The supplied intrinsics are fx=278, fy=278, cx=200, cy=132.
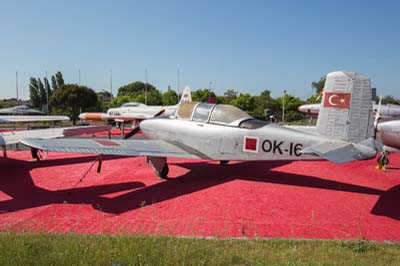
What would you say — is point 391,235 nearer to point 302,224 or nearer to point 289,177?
point 302,224

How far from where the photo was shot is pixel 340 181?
34.5 feet

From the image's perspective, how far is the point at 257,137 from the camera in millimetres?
9219

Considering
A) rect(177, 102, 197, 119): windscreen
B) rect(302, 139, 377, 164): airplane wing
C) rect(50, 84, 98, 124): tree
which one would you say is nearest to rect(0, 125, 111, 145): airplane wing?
rect(177, 102, 197, 119): windscreen

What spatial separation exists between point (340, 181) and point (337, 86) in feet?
13.2

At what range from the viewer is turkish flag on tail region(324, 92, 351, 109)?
8297 mm

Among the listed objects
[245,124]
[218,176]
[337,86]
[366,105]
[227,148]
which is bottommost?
[218,176]

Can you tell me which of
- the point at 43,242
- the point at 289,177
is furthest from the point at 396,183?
the point at 43,242

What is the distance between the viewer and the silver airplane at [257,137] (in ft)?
25.9

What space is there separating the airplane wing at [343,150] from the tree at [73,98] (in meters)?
53.4

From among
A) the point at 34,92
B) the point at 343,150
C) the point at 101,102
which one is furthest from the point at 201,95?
the point at 343,150

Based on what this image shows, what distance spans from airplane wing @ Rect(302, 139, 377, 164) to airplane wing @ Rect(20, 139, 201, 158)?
3.99 m

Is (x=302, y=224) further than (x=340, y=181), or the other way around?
(x=340, y=181)

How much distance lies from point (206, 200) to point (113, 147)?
10.8ft

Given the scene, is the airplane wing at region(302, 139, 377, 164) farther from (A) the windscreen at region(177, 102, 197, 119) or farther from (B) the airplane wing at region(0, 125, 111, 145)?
(B) the airplane wing at region(0, 125, 111, 145)
